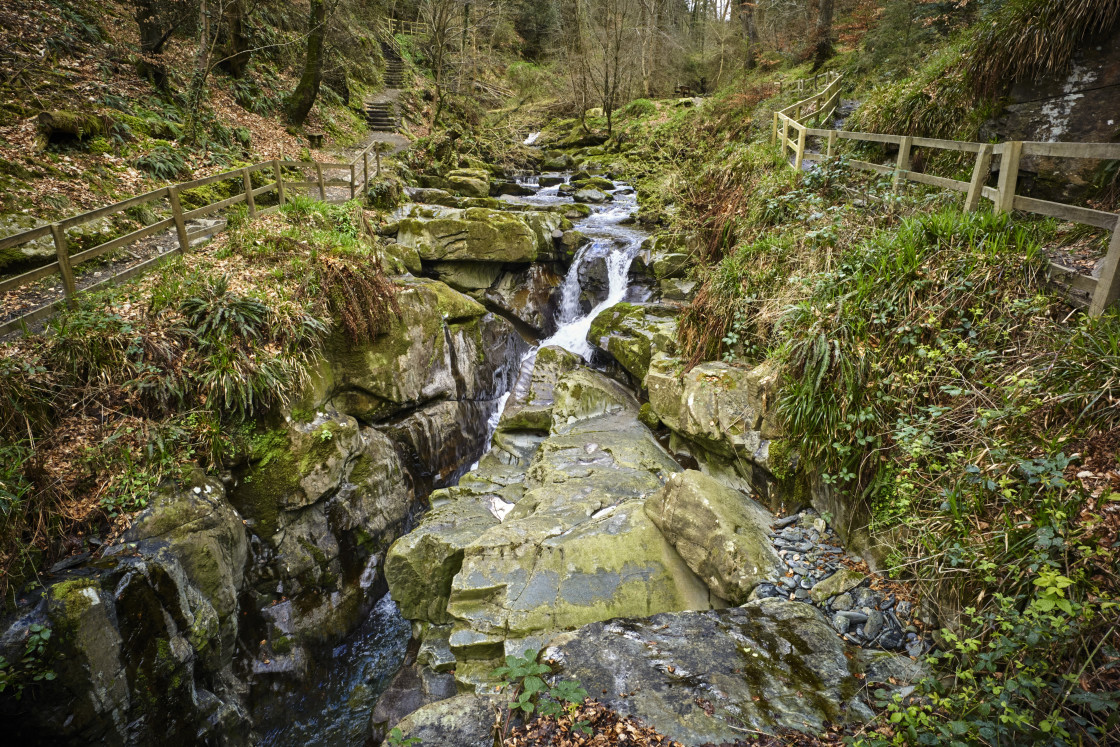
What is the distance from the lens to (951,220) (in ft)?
16.1

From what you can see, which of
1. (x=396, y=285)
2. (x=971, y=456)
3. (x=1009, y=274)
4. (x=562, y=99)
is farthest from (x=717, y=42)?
(x=971, y=456)

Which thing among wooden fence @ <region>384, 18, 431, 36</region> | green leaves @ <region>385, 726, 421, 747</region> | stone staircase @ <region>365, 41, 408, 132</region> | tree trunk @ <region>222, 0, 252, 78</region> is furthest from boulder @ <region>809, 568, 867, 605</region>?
wooden fence @ <region>384, 18, 431, 36</region>

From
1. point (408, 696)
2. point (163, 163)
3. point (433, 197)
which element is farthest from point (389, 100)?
point (408, 696)

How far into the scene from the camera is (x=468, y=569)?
5395 millimetres

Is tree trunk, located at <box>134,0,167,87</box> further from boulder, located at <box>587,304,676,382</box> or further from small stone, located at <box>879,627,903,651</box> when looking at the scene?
small stone, located at <box>879,627,903,651</box>

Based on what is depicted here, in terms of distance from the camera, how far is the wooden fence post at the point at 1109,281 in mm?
3712

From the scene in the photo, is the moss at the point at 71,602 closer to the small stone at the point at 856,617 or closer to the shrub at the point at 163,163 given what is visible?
the small stone at the point at 856,617

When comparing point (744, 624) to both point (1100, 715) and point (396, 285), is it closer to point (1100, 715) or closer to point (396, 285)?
point (1100, 715)

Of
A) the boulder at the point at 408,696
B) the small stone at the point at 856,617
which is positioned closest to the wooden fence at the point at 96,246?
the boulder at the point at 408,696

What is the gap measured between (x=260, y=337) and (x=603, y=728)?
20.9 ft

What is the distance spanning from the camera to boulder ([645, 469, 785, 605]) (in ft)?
15.0

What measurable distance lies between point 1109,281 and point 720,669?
13.7ft

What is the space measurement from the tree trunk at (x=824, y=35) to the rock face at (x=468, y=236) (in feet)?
49.1

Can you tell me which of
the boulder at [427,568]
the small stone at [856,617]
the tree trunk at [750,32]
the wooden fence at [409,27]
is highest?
the wooden fence at [409,27]
